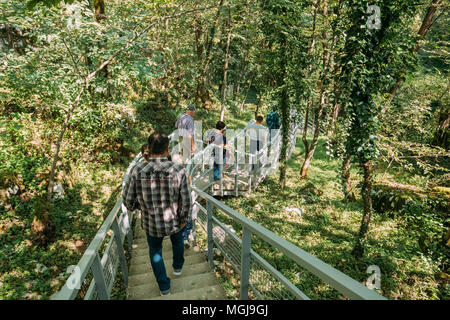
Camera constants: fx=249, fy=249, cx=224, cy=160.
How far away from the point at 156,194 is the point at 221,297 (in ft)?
4.86

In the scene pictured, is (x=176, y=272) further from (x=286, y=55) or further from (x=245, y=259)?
(x=286, y=55)

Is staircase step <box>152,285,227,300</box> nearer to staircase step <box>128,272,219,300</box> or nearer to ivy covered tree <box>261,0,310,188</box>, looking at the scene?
staircase step <box>128,272,219,300</box>

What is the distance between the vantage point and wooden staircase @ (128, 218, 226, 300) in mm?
3033

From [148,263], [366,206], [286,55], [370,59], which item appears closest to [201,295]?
[148,263]

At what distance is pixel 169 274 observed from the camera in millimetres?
3645

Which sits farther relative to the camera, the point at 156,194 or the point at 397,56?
the point at 397,56

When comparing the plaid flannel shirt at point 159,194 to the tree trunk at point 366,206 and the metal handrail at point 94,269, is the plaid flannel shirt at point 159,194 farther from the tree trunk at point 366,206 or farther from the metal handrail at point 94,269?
the tree trunk at point 366,206

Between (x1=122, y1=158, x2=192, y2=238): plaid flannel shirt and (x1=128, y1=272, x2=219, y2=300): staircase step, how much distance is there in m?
0.86

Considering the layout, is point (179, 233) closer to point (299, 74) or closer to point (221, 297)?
point (221, 297)

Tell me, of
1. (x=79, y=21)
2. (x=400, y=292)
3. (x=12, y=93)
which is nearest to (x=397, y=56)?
(x=400, y=292)

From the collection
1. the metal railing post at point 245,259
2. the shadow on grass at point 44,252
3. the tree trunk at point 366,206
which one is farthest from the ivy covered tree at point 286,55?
the shadow on grass at point 44,252

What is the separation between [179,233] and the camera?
321 centimetres

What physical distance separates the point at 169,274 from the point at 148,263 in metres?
0.66

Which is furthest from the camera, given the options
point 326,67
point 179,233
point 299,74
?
point 326,67
